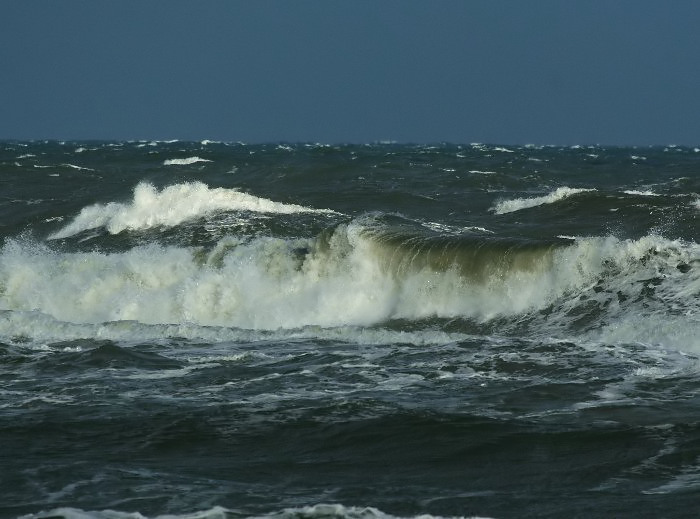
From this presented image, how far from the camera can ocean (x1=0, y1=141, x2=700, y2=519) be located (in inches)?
296

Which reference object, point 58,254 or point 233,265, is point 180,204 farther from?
point 233,265

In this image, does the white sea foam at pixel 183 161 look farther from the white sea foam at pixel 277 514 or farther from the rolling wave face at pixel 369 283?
the white sea foam at pixel 277 514

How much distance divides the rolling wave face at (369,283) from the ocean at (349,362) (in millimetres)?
46

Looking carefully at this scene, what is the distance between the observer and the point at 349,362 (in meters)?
12.0

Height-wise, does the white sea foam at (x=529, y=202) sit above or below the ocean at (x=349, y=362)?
above

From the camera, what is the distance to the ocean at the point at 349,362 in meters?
7.52

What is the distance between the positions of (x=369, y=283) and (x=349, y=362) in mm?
6029

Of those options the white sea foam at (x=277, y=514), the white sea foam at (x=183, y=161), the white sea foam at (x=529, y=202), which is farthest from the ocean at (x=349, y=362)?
the white sea foam at (x=183, y=161)

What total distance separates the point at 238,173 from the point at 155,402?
104ft

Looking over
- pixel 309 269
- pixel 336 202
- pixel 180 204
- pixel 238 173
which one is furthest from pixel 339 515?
pixel 238 173

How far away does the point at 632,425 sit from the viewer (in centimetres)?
894

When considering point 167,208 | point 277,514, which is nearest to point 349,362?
point 277,514

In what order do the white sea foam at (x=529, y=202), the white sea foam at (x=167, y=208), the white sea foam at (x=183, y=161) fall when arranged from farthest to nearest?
the white sea foam at (x=183, y=161) → the white sea foam at (x=529, y=202) → the white sea foam at (x=167, y=208)

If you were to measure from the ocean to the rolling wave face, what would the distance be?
0.15ft
